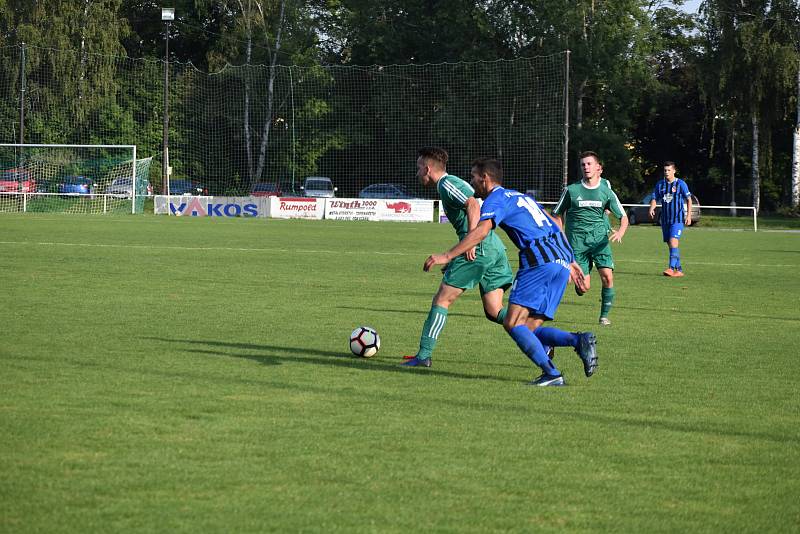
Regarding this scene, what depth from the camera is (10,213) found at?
4078 centimetres

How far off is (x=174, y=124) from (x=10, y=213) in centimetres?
1202

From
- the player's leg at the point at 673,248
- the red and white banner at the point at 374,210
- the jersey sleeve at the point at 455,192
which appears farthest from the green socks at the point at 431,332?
the red and white banner at the point at 374,210

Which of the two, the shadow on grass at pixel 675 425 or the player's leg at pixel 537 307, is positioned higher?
the player's leg at pixel 537 307

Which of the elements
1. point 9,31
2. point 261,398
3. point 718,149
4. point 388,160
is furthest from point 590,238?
point 718,149

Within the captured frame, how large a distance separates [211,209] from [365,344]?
3553 cm

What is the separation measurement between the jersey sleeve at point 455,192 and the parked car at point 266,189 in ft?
134

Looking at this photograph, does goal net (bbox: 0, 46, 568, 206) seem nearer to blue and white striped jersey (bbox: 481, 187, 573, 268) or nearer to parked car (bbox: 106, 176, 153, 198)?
parked car (bbox: 106, 176, 153, 198)

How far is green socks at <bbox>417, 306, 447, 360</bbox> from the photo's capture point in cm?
883

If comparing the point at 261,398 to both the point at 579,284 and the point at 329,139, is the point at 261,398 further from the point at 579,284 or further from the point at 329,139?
the point at 329,139

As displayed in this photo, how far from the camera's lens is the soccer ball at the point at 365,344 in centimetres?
912

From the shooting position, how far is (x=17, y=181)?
43.6m

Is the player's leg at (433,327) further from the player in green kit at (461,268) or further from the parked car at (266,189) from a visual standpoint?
the parked car at (266,189)

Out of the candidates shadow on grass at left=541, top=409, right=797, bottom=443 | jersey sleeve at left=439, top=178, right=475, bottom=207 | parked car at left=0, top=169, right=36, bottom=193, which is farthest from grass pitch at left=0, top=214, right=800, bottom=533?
parked car at left=0, top=169, right=36, bottom=193

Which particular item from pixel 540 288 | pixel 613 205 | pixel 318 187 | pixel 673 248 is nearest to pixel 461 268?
pixel 540 288
